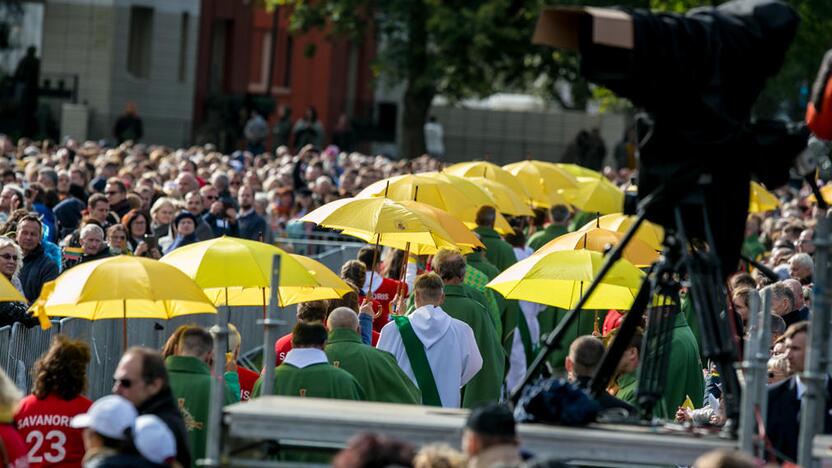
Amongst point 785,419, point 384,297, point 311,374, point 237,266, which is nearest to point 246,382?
point 237,266

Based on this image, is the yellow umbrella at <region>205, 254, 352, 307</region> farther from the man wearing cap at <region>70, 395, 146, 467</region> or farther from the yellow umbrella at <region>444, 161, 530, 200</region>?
the yellow umbrella at <region>444, 161, 530, 200</region>

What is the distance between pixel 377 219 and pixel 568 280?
1.75m

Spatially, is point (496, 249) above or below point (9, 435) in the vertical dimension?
below

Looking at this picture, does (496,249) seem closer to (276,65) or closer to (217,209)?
(217,209)

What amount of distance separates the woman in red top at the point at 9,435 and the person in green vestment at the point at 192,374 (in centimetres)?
160

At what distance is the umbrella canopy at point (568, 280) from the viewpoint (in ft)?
40.6

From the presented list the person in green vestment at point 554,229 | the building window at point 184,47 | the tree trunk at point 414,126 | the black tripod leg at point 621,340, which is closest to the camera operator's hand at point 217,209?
the person in green vestment at point 554,229

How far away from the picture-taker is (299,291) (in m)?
12.5

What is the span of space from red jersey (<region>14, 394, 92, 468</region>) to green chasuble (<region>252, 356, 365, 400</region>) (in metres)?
1.50

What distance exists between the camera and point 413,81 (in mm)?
49750

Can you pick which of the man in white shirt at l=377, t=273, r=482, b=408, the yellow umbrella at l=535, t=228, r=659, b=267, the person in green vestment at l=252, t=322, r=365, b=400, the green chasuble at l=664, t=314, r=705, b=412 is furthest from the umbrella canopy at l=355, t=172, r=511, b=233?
the person in green vestment at l=252, t=322, r=365, b=400

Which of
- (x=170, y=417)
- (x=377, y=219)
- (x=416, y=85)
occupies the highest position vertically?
(x=416, y=85)

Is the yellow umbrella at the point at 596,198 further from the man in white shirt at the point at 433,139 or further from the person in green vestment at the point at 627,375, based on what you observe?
the man in white shirt at the point at 433,139

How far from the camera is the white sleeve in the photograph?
12.6m
